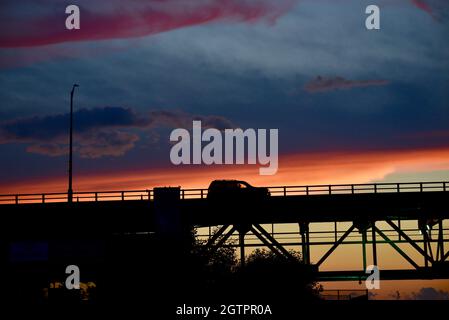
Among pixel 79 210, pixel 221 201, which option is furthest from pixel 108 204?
pixel 221 201

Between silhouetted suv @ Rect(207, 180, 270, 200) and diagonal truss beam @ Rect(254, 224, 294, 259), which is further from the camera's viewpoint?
silhouetted suv @ Rect(207, 180, 270, 200)

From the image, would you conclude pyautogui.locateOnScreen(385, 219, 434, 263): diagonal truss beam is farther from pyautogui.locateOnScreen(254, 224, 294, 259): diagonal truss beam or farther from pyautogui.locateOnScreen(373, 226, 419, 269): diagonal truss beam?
pyautogui.locateOnScreen(254, 224, 294, 259): diagonal truss beam

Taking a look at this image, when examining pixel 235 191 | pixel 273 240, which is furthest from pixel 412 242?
pixel 235 191

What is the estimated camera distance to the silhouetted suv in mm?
61000

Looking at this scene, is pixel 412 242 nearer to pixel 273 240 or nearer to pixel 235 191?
pixel 273 240

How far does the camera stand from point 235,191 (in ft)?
200

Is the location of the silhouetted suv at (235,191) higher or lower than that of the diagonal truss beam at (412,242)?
higher

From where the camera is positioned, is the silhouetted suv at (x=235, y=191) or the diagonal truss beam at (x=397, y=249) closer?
the diagonal truss beam at (x=397, y=249)

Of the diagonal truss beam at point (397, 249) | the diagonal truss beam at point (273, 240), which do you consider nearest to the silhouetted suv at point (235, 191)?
the diagonal truss beam at point (273, 240)

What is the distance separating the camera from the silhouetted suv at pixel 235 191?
6100 centimetres

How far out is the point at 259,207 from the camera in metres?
61.0

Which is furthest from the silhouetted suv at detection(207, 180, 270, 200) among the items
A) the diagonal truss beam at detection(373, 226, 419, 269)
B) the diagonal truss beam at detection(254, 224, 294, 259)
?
the diagonal truss beam at detection(373, 226, 419, 269)

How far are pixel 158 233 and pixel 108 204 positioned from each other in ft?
18.0

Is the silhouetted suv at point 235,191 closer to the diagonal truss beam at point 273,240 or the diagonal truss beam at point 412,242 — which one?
the diagonal truss beam at point 273,240
